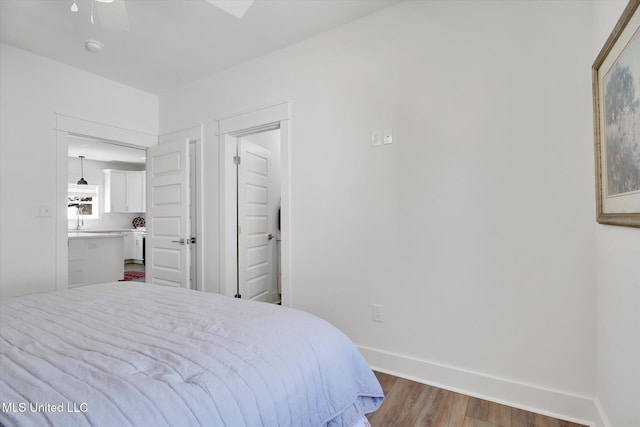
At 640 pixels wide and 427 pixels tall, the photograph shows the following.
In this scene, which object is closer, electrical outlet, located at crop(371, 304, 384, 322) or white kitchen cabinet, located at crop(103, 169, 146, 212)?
electrical outlet, located at crop(371, 304, 384, 322)

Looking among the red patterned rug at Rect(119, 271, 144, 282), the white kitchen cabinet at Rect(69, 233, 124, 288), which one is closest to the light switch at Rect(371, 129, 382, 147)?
the white kitchen cabinet at Rect(69, 233, 124, 288)

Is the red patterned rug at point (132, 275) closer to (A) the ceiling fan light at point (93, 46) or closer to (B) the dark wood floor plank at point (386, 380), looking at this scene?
(A) the ceiling fan light at point (93, 46)

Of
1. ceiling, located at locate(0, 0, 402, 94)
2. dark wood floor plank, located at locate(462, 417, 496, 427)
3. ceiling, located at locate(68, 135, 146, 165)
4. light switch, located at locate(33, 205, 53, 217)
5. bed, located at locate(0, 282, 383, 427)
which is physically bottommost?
dark wood floor plank, located at locate(462, 417, 496, 427)

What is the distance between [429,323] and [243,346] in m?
1.45

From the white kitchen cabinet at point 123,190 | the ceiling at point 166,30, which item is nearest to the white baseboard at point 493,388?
the ceiling at point 166,30

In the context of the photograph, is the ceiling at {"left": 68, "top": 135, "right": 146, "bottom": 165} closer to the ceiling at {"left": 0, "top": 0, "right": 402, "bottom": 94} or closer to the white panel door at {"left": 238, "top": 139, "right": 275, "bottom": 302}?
the ceiling at {"left": 0, "top": 0, "right": 402, "bottom": 94}

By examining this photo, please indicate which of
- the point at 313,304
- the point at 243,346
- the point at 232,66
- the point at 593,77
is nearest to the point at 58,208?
the point at 232,66

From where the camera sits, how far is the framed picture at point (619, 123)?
108 centimetres

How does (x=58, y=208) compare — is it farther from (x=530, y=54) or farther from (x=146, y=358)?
(x=530, y=54)

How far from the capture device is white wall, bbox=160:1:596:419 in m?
1.66

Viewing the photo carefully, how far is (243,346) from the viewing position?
104 cm

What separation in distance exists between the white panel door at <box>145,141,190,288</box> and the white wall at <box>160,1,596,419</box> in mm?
1312

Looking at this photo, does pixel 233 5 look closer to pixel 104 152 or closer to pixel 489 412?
pixel 489 412

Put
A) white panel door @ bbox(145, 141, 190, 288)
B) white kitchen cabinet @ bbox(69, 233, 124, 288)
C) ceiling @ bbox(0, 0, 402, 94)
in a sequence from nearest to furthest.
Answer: ceiling @ bbox(0, 0, 402, 94)
white panel door @ bbox(145, 141, 190, 288)
white kitchen cabinet @ bbox(69, 233, 124, 288)
